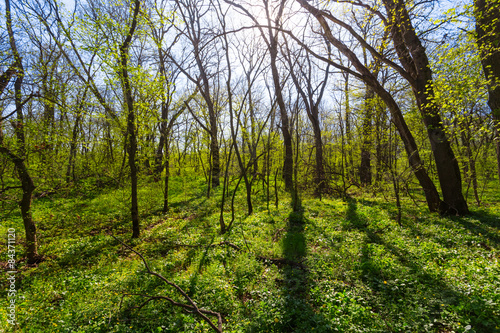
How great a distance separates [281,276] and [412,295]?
2237 millimetres

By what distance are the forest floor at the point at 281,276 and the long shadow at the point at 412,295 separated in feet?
0.06

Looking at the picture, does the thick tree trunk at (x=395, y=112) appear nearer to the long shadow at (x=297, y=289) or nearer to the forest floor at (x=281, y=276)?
the forest floor at (x=281, y=276)

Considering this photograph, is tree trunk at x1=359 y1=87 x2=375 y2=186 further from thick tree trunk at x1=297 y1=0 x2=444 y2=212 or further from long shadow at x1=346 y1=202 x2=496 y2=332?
long shadow at x1=346 y1=202 x2=496 y2=332

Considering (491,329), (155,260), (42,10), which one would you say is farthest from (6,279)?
(42,10)

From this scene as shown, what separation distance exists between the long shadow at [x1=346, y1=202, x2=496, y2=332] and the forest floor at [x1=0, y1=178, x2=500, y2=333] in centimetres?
2

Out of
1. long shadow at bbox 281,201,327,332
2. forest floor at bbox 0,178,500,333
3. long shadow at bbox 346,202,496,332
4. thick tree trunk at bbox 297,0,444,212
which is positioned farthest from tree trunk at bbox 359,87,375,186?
long shadow at bbox 346,202,496,332

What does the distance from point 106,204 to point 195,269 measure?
8226mm

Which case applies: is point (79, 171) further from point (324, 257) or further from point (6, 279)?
point (324, 257)

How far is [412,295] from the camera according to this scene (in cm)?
344

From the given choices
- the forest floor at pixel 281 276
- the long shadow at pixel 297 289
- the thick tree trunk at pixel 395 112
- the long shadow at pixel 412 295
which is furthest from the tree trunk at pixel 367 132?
the long shadow at pixel 412 295

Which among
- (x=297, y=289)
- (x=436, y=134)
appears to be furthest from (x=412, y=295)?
(x=436, y=134)

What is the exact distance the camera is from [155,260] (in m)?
5.41

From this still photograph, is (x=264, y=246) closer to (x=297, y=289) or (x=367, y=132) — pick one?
(x=297, y=289)

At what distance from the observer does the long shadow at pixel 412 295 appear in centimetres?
293
